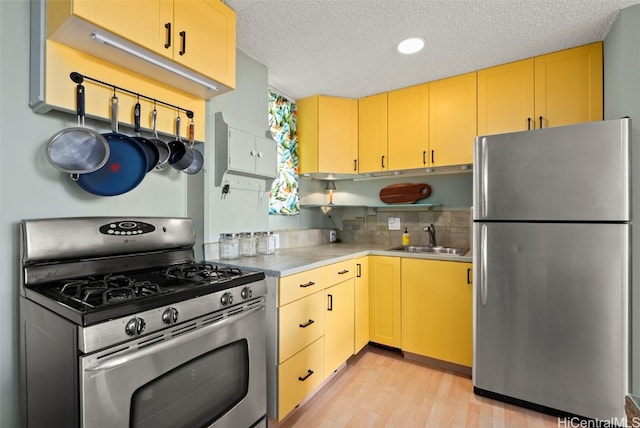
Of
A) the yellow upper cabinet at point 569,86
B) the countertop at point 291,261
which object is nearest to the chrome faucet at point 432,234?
the countertop at point 291,261

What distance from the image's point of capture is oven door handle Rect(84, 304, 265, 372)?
0.88 m

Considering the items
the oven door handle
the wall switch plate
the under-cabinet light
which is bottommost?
the oven door handle

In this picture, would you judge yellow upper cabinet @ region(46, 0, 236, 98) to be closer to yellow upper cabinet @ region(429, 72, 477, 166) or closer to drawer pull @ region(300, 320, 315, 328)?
drawer pull @ region(300, 320, 315, 328)

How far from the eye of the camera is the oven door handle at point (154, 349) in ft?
2.90

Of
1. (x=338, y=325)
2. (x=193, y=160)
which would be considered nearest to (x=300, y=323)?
(x=338, y=325)

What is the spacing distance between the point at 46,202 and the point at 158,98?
69 centimetres

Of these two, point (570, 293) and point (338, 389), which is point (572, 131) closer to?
point (570, 293)

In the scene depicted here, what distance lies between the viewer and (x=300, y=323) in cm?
177

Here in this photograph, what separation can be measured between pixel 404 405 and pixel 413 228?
5.10 feet

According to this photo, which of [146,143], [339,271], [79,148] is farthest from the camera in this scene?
[339,271]

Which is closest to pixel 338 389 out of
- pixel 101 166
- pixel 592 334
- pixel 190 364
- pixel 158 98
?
pixel 190 364

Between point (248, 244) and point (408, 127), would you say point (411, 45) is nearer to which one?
point (408, 127)

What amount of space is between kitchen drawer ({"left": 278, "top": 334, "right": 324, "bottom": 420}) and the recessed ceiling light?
2.02 metres

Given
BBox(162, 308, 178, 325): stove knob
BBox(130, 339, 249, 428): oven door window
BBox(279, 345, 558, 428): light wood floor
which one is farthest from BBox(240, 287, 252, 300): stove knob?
BBox(279, 345, 558, 428): light wood floor
